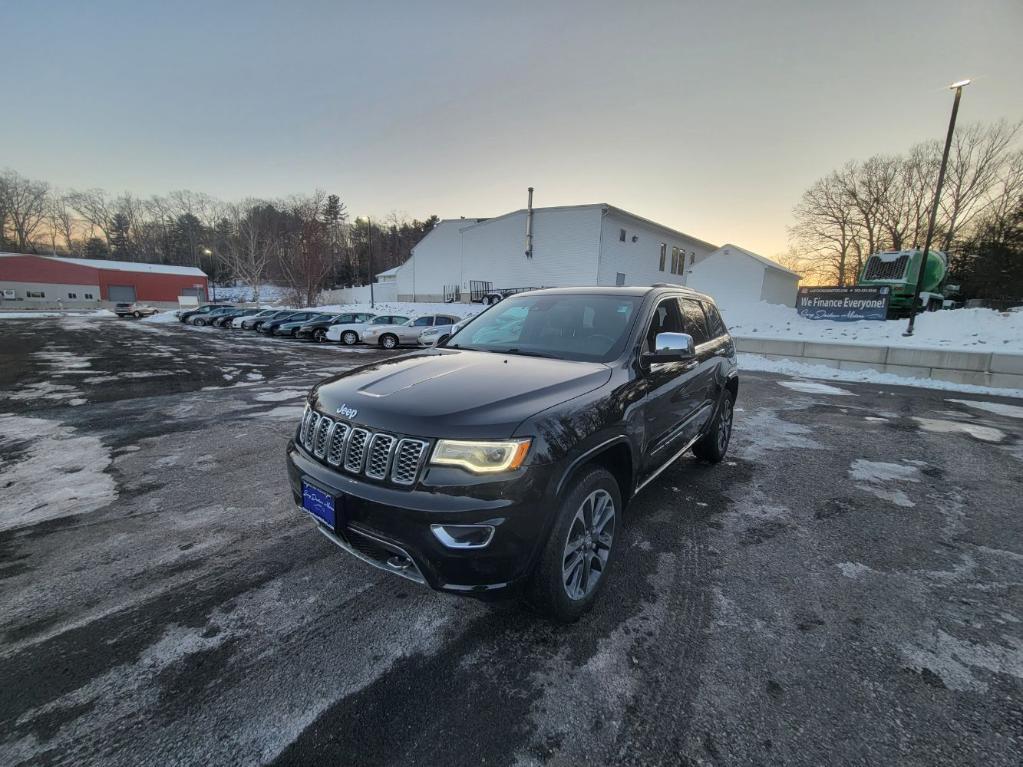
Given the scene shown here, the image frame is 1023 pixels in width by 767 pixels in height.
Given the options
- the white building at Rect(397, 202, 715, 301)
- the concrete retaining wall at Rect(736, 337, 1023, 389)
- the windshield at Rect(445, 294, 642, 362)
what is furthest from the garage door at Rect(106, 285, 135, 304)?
the windshield at Rect(445, 294, 642, 362)

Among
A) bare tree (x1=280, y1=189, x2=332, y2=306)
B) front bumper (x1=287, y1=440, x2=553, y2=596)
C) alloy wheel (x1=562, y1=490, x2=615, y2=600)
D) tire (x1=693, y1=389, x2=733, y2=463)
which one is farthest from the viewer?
bare tree (x1=280, y1=189, x2=332, y2=306)

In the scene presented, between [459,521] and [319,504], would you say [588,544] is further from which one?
A: [319,504]

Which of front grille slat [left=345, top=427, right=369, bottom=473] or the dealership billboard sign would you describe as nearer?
front grille slat [left=345, top=427, right=369, bottom=473]

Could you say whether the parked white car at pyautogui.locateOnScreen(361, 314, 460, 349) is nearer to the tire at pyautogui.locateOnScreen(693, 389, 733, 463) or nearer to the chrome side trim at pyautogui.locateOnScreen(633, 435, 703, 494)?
the tire at pyautogui.locateOnScreen(693, 389, 733, 463)

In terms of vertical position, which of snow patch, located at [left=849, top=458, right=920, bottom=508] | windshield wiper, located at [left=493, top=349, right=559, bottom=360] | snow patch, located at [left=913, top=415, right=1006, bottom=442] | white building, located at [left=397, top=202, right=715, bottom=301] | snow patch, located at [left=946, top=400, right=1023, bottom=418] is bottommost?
snow patch, located at [left=849, top=458, right=920, bottom=508]

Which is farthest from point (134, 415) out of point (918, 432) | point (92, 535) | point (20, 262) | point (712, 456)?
point (20, 262)

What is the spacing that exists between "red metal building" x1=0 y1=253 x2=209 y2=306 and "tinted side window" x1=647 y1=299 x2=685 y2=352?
241 ft

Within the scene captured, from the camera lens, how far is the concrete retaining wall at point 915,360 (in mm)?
9875

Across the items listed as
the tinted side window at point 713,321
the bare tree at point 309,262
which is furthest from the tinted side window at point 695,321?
the bare tree at point 309,262

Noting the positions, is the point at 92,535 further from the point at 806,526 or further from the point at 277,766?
the point at 806,526

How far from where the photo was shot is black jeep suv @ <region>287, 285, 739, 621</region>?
76.5 inches

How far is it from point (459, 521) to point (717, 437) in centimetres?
377

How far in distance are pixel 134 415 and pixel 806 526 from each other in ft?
28.6

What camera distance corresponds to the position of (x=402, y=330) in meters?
18.5
